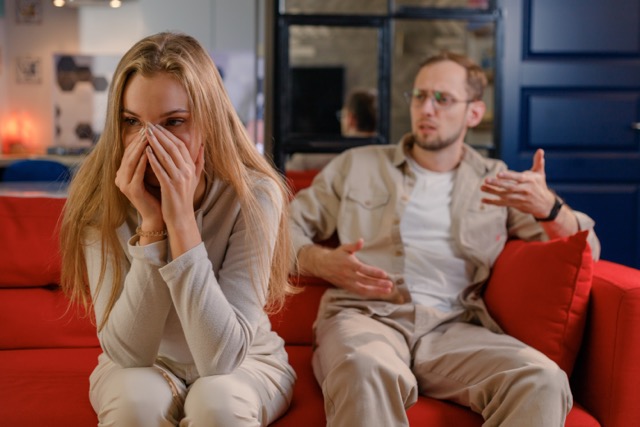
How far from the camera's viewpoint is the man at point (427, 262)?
1.64 m

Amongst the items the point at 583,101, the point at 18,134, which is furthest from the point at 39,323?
the point at 18,134

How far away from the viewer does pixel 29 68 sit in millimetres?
6988

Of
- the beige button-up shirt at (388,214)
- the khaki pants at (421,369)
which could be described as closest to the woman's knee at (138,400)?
the khaki pants at (421,369)

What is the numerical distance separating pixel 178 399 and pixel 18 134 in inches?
236

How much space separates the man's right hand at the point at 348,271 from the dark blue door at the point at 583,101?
7.27 feet

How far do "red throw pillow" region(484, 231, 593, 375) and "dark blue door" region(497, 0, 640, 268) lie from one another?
2216mm

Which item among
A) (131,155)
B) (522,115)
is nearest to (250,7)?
(522,115)

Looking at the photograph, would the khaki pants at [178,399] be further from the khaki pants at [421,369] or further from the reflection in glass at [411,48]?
the reflection in glass at [411,48]

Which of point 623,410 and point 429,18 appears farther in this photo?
point 429,18

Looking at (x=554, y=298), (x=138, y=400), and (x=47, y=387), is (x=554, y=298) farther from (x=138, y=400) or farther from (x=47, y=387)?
(x=47, y=387)

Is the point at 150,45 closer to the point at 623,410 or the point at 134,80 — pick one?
the point at 134,80

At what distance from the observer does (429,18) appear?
393 cm

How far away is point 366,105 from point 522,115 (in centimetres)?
80

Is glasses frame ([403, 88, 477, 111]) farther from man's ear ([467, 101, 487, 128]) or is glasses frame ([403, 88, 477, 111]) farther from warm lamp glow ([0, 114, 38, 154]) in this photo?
warm lamp glow ([0, 114, 38, 154])
